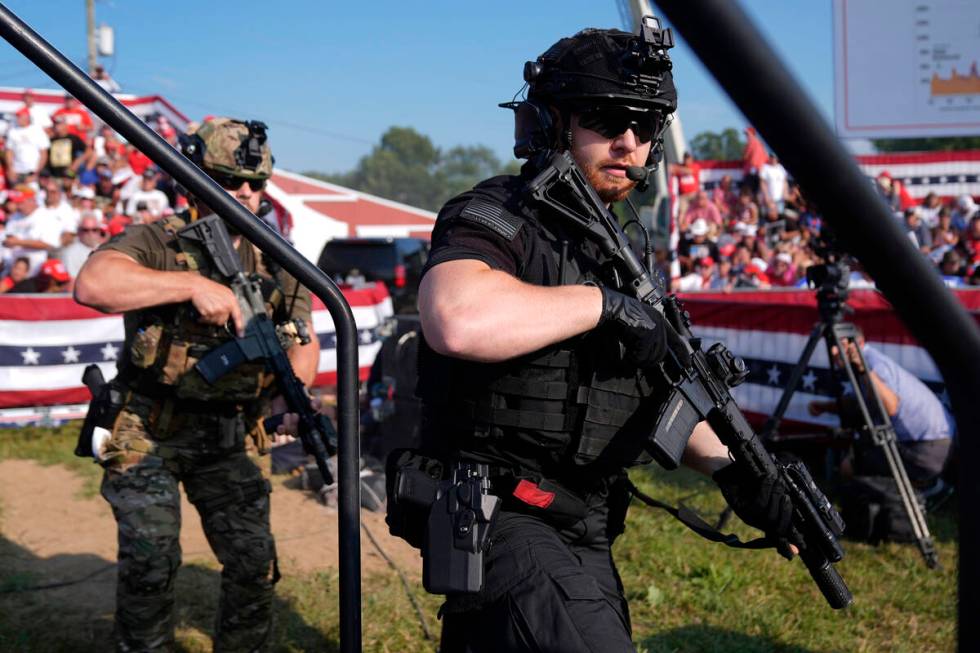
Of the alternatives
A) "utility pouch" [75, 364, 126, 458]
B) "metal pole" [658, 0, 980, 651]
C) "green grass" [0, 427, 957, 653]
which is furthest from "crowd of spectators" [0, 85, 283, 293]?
"metal pole" [658, 0, 980, 651]

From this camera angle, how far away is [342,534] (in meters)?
1.75

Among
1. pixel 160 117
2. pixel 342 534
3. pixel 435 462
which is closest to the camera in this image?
pixel 342 534

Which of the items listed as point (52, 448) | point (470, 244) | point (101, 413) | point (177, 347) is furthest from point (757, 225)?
point (470, 244)

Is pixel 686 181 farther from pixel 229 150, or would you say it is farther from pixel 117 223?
pixel 229 150

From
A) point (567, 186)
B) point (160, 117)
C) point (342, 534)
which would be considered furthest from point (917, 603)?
point (160, 117)

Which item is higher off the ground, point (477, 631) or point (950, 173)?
point (950, 173)

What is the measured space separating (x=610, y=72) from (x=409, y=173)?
128051 millimetres

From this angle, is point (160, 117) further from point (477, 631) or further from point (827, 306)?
point (477, 631)

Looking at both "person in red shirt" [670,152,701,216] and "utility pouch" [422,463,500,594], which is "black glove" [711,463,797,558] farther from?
"person in red shirt" [670,152,701,216]

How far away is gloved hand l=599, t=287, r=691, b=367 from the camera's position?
2074 mm

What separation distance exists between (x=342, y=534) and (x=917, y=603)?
4059 mm

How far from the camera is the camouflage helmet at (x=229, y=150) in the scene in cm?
359

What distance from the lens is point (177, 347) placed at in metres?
3.44

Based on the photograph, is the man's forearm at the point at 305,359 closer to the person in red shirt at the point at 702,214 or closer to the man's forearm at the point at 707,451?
the man's forearm at the point at 707,451
